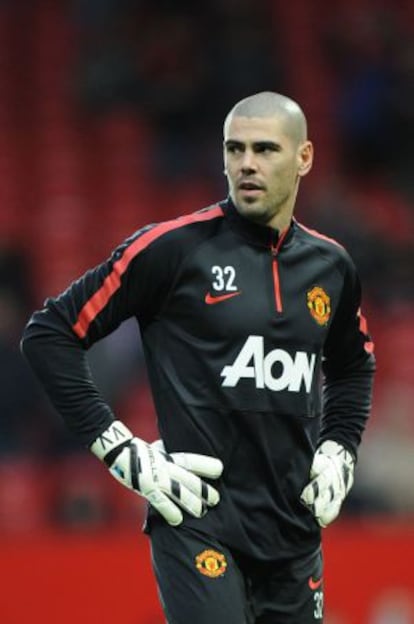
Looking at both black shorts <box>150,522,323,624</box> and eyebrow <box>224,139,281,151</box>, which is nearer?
black shorts <box>150,522,323,624</box>

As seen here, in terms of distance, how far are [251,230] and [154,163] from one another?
19.5ft

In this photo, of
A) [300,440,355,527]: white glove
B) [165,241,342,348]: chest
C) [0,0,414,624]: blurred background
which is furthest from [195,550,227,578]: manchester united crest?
[0,0,414,624]: blurred background

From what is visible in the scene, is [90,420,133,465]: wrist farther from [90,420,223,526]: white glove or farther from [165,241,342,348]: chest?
[165,241,342,348]: chest

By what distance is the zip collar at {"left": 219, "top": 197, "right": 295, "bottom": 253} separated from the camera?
176 inches

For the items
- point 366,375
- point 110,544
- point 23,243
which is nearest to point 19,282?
point 23,243

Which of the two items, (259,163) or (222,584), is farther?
(259,163)

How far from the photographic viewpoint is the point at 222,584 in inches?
167

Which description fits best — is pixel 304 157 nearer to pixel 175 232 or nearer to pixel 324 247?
pixel 324 247

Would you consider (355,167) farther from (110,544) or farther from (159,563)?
(159,563)

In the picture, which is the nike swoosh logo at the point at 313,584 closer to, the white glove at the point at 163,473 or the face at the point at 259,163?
the white glove at the point at 163,473

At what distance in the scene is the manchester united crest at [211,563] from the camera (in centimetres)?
424

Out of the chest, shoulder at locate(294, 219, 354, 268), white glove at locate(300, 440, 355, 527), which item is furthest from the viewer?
shoulder at locate(294, 219, 354, 268)

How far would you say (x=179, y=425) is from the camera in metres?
4.33

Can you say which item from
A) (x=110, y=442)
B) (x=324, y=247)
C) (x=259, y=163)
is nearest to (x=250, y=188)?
(x=259, y=163)
